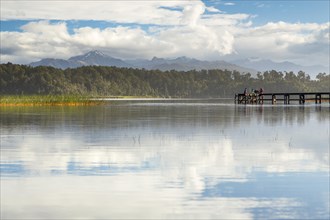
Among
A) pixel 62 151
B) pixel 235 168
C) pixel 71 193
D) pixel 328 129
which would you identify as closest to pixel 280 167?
pixel 235 168

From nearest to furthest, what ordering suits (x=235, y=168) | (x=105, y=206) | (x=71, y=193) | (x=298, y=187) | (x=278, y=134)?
(x=105, y=206)
(x=71, y=193)
(x=298, y=187)
(x=235, y=168)
(x=278, y=134)

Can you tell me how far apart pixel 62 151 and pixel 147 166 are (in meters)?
6.51

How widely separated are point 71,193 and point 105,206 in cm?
191

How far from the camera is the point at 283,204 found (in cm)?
1432

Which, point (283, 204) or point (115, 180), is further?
point (115, 180)

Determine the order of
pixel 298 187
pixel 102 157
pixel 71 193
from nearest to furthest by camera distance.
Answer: pixel 71 193 → pixel 298 187 → pixel 102 157

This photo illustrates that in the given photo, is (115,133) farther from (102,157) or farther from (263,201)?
(263,201)

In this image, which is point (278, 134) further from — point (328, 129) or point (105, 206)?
point (105, 206)

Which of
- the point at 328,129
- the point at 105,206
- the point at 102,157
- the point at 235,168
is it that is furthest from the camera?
the point at 328,129

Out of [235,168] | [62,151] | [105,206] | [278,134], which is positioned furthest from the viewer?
[278,134]

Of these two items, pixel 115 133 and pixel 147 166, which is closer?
pixel 147 166

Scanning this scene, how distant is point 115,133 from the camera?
36.5 metres

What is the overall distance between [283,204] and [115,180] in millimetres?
5705

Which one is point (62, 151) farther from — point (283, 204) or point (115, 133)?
point (283, 204)
